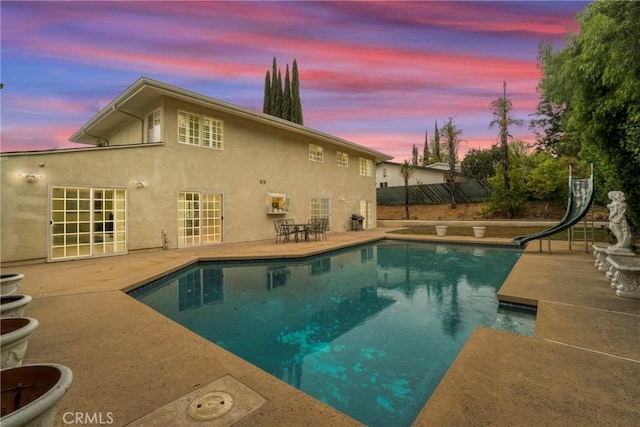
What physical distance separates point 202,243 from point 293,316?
6.75m

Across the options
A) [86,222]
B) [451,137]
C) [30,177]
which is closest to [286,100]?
[451,137]

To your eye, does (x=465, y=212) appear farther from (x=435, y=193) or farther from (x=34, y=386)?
(x=34, y=386)

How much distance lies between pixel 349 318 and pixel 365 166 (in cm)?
1536

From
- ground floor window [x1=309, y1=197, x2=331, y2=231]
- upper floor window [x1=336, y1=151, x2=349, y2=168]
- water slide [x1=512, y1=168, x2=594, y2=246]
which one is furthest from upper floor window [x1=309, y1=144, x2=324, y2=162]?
water slide [x1=512, y1=168, x2=594, y2=246]

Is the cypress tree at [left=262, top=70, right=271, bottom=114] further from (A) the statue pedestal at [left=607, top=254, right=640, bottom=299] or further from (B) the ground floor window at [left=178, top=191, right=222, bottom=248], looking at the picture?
(A) the statue pedestal at [left=607, top=254, right=640, bottom=299]

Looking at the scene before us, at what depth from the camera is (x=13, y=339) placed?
4.87ft

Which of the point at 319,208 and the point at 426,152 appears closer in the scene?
the point at 319,208

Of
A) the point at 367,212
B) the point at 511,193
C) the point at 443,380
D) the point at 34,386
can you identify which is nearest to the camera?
the point at 34,386

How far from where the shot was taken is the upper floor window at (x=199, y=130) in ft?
31.1

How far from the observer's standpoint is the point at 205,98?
923 centimetres

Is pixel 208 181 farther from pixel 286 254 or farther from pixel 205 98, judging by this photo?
pixel 286 254

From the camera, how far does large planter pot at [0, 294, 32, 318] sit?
2.10m

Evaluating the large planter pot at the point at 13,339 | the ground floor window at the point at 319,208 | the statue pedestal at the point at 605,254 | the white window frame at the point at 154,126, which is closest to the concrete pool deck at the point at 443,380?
the large planter pot at the point at 13,339

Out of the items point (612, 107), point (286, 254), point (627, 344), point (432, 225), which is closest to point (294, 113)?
point (432, 225)
